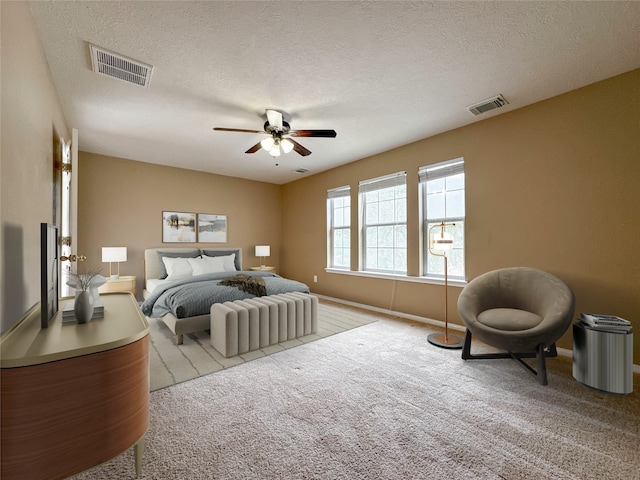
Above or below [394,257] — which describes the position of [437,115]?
above

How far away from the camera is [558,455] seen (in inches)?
59.0

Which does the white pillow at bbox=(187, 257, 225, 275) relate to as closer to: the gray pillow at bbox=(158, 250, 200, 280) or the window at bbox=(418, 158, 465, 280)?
the gray pillow at bbox=(158, 250, 200, 280)

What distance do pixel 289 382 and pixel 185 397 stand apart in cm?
79

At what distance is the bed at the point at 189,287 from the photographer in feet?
9.75

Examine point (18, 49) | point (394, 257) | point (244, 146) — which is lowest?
point (394, 257)

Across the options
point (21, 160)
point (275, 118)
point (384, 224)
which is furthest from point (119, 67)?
point (384, 224)

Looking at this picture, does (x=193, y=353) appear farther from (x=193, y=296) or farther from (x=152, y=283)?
(x=152, y=283)

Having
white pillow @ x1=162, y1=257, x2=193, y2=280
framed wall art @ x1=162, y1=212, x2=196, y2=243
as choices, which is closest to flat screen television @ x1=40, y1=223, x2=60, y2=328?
white pillow @ x1=162, y1=257, x2=193, y2=280

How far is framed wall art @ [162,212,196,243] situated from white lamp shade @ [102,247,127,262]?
34.8 inches

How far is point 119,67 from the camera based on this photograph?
228 cm

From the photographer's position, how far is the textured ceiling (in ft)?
5.81

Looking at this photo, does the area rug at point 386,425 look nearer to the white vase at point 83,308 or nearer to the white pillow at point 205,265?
the white vase at point 83,308

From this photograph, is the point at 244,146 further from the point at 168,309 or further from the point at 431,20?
the point at 431,20

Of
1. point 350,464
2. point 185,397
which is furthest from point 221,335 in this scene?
point 350,464
